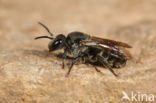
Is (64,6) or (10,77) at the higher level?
(64,6)

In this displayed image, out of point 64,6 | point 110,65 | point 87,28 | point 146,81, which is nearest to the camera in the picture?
point 146,81

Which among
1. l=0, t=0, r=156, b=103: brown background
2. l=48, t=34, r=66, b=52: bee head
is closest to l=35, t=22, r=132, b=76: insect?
l=48, t=34, r=66, b=52: bee head

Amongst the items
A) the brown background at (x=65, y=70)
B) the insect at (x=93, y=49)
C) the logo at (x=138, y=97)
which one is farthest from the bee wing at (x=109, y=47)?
the logo at (x=138, y=97)

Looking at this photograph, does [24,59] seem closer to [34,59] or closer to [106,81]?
[34,59]

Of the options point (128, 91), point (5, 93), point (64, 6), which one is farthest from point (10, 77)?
point (64, 6)

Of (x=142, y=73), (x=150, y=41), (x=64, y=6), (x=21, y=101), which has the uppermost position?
(x=64, y=6)

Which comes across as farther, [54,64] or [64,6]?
[64,6]

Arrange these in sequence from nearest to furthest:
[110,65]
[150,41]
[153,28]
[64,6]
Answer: [110,65] < [150,41] < [153,28] < [64,6]

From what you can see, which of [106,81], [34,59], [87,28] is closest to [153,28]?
[87,28]
